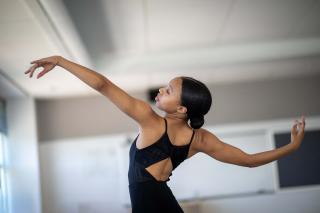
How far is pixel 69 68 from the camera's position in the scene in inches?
59.4

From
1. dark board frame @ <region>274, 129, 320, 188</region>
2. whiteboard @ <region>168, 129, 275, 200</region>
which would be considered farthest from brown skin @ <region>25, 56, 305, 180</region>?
dark board frame @ <region>274, 129, 320, 188</region>

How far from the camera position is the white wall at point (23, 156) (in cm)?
611

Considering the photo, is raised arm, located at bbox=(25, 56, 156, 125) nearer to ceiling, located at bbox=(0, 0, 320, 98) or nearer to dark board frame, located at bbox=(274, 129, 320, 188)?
ceiling, located at bbox=(0, 0, 320, 98)

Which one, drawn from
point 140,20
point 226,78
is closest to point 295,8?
point 140,20

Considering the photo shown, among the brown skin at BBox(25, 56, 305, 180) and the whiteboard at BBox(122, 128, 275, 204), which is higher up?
the brown skin at BBox(25, 56, 305, 180)

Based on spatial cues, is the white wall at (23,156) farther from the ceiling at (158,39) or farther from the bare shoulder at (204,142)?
the bare shoulder at (204,142)

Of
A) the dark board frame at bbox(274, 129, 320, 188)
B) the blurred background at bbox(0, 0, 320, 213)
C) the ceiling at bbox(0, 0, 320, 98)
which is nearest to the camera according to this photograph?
the ceiling at bbox(0, 0, 320, 98)

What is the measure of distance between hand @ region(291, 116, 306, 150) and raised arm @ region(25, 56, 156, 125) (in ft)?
2.28

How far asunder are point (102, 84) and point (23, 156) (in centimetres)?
510

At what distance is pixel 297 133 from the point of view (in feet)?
6.37

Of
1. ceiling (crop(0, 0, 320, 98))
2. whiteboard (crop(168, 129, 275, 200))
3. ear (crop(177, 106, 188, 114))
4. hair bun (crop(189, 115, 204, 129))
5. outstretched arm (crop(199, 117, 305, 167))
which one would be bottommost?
whiteboard (crop(168, 129, 275, 200))

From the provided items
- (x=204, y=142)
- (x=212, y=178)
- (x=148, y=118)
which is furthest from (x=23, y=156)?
(x=148, y=118)

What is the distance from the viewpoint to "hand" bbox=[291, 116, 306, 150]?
74.8 inches

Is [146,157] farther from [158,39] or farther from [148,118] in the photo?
[158,39]
